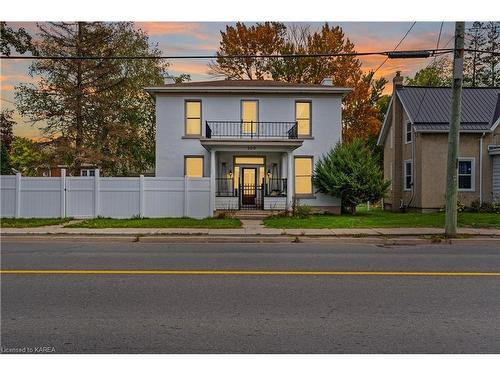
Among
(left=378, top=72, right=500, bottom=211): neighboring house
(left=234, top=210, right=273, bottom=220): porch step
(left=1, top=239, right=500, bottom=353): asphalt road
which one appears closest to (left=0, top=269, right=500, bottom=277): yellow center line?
(left=1, top=239, right=500, bottom=353): asphalt road

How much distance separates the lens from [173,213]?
2020 centimetres

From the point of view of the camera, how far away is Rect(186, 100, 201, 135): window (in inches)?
939

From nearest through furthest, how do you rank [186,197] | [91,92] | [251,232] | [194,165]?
[251,232], [186,197], [194,165], [91,92]

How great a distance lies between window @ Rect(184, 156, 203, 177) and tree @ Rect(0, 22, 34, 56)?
584 inches

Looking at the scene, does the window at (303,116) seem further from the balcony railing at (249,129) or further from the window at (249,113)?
the window at (249,113)

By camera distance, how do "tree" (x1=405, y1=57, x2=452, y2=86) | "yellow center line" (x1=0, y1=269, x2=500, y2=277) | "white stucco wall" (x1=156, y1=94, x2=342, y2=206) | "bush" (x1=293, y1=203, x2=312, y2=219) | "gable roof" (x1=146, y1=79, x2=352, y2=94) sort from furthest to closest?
1. "tree" (x1=405, y1=57, x2=452, y2=86)
2. "white stucco wall" (x1=156, y1=94, x2=342, y2=206)
3. "gable roof" (x1=146, y1=79, x2=352, y2=94)
4. "bush" (x1=293, y1=203, x2=312, y2=219)
5. "yellow center line" (x1=0, y1=269, x2=500, y2=277)

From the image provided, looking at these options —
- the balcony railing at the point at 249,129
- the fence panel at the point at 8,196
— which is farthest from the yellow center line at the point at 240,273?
the balcony railing at the point at 249,129

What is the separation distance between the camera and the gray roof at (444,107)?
78.7 ft

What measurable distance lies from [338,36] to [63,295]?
34.3 meters

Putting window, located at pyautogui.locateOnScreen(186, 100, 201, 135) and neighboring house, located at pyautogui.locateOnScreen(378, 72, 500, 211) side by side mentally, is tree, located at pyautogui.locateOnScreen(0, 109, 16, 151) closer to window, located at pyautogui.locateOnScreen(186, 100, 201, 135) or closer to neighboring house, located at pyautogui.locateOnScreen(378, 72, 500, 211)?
window, located at pyautogui.locateOnScreen(186, 100, 201, 135)

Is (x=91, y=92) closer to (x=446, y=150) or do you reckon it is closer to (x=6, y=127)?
(x=6, y=127)

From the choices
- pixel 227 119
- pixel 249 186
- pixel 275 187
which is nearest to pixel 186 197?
pixel 249 186

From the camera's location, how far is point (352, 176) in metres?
22.0

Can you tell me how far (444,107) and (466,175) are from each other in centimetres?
411
